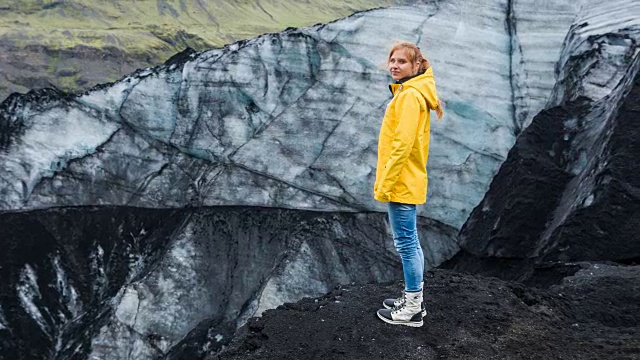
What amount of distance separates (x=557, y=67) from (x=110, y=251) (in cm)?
954

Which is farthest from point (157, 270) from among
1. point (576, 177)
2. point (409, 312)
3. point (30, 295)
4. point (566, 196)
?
point (409, 312)

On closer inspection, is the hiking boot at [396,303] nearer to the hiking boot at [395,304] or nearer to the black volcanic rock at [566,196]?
the hiking boot at [395,304]

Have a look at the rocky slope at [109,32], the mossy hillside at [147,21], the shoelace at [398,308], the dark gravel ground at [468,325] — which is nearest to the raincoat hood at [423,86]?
the shoelace at [398,308]

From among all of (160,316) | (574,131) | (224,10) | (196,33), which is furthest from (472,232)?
(224,10)

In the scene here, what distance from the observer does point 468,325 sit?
4.26m

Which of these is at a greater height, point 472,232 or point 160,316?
point 472,232

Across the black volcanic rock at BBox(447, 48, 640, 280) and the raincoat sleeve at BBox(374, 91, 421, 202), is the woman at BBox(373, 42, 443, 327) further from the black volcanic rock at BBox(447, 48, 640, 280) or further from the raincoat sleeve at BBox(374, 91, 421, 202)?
the black volcanic rock at BBox(447, 48, 640, 280)

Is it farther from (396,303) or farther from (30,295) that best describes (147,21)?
(396,303)

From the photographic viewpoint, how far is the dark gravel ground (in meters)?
3.95

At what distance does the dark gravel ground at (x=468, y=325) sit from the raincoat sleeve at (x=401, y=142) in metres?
1.05

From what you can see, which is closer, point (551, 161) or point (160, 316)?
point (551, 161)

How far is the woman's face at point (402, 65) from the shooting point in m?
4.04

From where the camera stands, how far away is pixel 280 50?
40.8 feet

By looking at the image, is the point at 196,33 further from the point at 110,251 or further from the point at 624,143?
the point at 624,143
